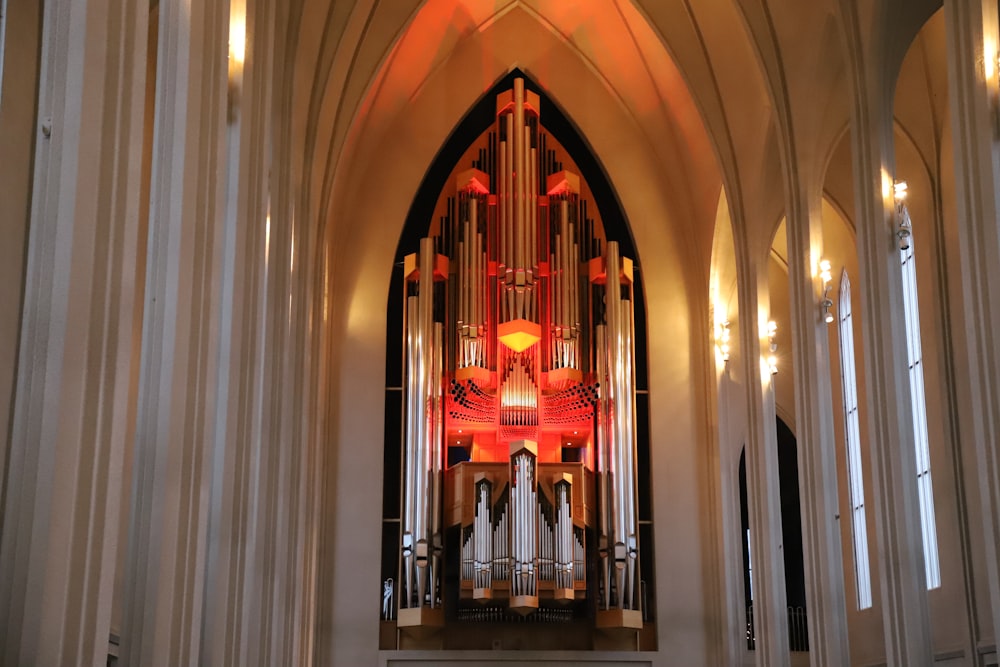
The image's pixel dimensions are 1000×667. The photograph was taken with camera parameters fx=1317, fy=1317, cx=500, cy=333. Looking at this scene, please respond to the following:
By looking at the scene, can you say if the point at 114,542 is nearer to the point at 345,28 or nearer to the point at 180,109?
the point at 180,109

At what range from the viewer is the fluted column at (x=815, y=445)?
13.5 metres

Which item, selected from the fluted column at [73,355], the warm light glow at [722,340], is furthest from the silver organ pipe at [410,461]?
the fluted column at [73,355]

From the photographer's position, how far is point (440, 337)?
18.4 m

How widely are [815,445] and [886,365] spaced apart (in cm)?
197

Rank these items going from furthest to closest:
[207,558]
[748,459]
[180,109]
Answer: [748,459]
[207,558]
[180,109]

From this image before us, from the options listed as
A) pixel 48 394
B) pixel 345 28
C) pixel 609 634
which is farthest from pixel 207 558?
pixel 609 634

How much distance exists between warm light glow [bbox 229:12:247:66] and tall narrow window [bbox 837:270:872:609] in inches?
414

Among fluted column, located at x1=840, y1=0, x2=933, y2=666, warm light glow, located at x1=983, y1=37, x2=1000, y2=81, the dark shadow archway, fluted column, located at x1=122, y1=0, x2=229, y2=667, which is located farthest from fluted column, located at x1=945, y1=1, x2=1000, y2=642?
the dark shadow archway

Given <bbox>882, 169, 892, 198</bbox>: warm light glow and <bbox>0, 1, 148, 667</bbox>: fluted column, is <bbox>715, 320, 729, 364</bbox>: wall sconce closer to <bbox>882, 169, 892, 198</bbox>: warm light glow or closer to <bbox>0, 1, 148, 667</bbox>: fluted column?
<bbox>882, 169, 892, 198</bbox>: warm light glow

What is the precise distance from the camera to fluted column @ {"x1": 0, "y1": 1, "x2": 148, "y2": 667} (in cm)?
601

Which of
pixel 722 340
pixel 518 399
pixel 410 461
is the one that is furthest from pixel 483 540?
pixel 722 340

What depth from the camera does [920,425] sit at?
16.5 metres

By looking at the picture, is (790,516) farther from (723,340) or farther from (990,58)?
(990,58)

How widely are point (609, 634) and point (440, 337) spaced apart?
4662mm
